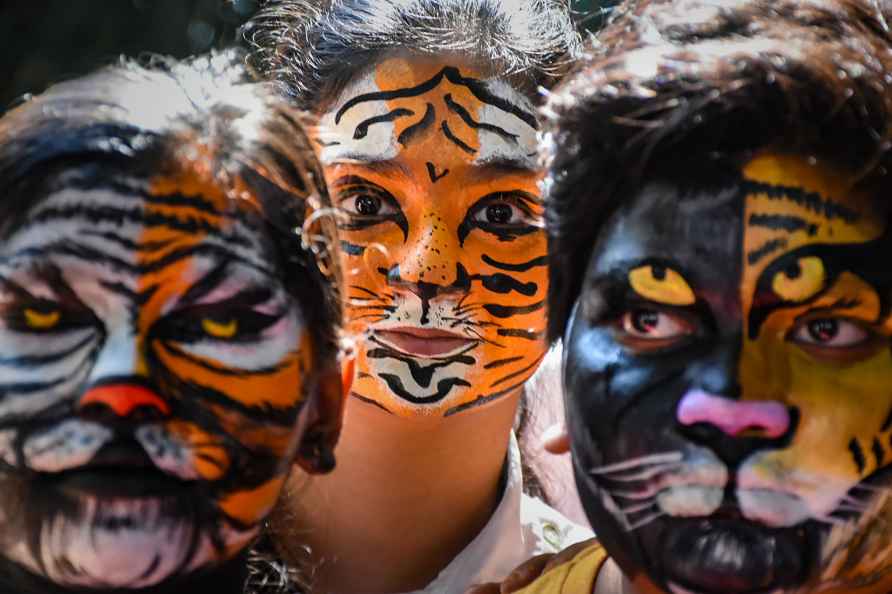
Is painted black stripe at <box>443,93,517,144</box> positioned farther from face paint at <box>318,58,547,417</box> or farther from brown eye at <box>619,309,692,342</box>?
brown eye at <box>619,309,692,342</box>

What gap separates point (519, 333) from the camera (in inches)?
102

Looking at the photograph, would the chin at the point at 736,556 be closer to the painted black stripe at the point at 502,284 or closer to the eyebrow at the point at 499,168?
the painted black stripe at the point at 502,284

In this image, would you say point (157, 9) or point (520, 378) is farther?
point (157, 9)

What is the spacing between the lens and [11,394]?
1657mm

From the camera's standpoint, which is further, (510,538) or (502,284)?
(510,538)

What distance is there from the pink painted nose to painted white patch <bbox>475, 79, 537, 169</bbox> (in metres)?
1.02

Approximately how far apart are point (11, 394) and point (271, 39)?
150cm

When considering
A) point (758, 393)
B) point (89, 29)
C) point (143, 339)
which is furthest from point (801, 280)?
point (89, 29)

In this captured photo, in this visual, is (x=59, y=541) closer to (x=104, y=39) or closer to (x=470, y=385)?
(x=470, y=385)

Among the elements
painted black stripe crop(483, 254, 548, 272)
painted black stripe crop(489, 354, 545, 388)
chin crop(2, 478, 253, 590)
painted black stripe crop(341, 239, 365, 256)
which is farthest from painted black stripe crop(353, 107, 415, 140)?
chin crop(2, 478, 253, 590)

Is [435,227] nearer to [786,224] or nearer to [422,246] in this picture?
[422,246]

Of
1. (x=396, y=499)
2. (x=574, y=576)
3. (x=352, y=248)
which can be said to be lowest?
(x=396, y=499)

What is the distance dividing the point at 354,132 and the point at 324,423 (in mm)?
859

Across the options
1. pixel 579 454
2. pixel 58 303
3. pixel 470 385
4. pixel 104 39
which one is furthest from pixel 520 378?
pixel 104 39
